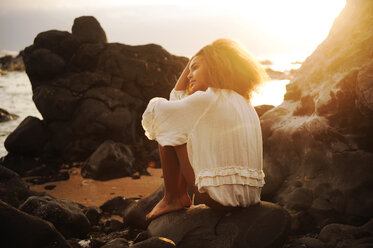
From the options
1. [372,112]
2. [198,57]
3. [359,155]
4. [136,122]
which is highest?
[198,57]

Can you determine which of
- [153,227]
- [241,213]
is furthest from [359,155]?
[153,227]

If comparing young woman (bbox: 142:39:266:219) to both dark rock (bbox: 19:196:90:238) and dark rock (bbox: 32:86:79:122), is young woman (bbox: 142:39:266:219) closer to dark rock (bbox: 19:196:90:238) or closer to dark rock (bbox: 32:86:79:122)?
dark rock (bbox: 19:196:90:238)

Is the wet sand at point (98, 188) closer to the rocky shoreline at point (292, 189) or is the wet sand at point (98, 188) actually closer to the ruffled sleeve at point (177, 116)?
the rocky shoreline at point (292, 189)

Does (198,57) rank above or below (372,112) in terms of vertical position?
above

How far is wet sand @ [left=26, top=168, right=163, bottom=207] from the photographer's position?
248 inches

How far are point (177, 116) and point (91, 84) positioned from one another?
7677 millimetres

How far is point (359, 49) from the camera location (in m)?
3.96

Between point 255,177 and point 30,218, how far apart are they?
192 centimetres

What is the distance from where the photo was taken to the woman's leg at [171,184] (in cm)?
298

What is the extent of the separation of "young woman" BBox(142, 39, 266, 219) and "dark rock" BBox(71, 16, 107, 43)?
326 inches

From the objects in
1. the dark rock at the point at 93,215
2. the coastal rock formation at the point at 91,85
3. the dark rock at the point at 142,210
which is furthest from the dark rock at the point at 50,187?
the dark rock at the point at 142,210

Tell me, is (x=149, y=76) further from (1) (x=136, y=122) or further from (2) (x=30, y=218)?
(2) (x=30, y=218)

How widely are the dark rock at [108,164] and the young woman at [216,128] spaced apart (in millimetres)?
4943

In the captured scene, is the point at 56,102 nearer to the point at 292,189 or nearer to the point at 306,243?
the point at 292,189
